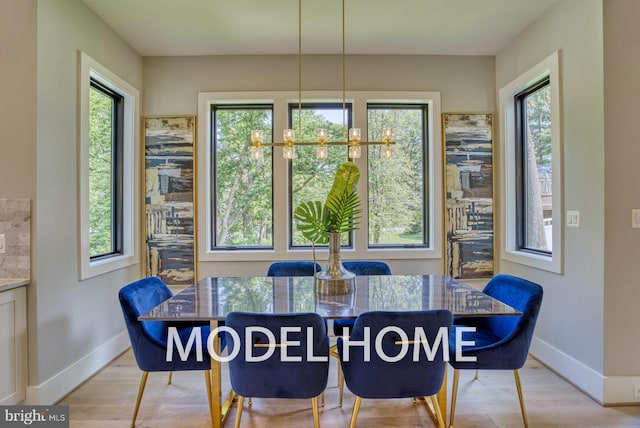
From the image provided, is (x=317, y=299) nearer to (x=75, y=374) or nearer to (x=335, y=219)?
(x=335, y=219)

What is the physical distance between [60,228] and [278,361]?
181cm

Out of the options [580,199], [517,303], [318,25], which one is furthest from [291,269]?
[580,199]

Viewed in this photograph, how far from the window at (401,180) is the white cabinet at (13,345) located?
106 inches

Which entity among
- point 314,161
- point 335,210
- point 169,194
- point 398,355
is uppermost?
point 314,161

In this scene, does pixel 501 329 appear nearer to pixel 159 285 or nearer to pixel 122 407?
pixel 159 285

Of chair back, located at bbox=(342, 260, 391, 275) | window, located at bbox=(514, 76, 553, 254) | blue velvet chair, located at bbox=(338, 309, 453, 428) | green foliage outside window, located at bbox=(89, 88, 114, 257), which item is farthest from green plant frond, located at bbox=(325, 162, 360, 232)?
green foliage outside window, located at bbox=(89, 88, 114, 257)

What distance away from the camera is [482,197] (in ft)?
11.0

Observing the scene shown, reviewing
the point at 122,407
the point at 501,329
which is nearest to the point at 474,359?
the point at 501,329

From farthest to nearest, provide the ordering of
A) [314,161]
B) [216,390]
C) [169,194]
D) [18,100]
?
[314,161] → [169,194] → [18,100] → [216,390]

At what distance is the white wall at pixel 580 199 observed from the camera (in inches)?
86.7

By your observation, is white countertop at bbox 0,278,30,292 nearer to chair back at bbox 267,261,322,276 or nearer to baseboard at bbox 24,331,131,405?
baseboard at bbox 24,331,131,405

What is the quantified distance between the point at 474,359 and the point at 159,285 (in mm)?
1997

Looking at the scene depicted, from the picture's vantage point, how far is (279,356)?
1.54m

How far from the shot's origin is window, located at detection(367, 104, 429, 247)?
11.3 feet
